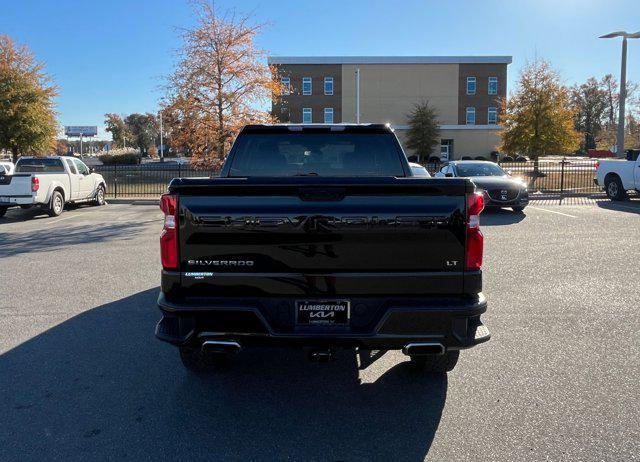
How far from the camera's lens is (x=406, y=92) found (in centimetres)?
5459

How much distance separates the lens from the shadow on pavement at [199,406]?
3.24 meters

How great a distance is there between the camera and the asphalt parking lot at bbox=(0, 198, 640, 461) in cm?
326

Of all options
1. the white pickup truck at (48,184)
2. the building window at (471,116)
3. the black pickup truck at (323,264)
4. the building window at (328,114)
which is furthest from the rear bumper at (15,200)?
the building window at (471,116)

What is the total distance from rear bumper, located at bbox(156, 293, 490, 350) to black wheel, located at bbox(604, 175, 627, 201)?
738 inches

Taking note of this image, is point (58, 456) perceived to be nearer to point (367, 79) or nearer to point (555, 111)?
point (555, 111)

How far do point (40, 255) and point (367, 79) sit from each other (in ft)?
160

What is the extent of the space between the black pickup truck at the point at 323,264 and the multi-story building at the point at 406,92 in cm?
5136

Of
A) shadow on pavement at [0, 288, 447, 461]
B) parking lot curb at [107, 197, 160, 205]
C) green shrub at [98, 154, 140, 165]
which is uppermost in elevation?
green shrub at [98, 154, 140, 165]

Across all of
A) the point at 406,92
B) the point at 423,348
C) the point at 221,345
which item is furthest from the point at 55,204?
the point at 406,92

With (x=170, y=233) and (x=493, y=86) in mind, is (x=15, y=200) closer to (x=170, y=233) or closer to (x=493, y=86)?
(x=170, y=233)

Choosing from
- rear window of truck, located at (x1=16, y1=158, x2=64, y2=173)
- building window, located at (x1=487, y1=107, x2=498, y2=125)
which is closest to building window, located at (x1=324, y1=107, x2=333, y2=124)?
building window, located at (x1=487, y1=107, x2=498, y2=125)

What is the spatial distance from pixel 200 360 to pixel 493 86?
190ft

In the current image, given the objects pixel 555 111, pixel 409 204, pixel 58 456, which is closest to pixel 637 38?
pixel 555 111

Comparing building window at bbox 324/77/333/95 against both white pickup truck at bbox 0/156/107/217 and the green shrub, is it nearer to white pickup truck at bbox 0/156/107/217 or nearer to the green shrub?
the green shrub
